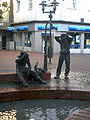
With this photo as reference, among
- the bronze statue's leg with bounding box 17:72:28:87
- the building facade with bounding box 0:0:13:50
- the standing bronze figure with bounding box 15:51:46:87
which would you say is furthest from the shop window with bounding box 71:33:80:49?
the bronze statue's leg with bounding box 17:72:28:87

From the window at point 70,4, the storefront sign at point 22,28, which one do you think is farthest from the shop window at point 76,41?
the storefront sign at point 22,28

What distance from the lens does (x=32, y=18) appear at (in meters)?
26.1

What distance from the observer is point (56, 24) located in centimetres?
2503

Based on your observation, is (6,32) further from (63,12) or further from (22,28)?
(63,12)

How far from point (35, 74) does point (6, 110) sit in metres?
2.23

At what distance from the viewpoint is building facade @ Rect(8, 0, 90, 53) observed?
25.2 m

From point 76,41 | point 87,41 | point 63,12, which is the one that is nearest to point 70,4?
point 63,12

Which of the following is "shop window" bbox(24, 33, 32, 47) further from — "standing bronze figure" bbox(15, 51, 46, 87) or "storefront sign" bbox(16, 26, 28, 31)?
"standing bronze figure" bbox(15, 51, 46, 87)

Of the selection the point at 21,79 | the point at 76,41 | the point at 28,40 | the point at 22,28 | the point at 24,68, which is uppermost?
the point at 22,28

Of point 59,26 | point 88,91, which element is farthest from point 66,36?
point 59,26

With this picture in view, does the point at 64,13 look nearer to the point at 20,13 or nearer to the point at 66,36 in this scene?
the point at 20,13

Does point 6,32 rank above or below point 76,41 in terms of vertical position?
above

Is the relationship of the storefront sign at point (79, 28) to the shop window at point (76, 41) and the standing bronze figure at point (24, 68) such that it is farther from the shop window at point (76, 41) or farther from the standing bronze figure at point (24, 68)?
the standing bronze figure at point (24, 68)

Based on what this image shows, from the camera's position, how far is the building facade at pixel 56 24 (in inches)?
991
